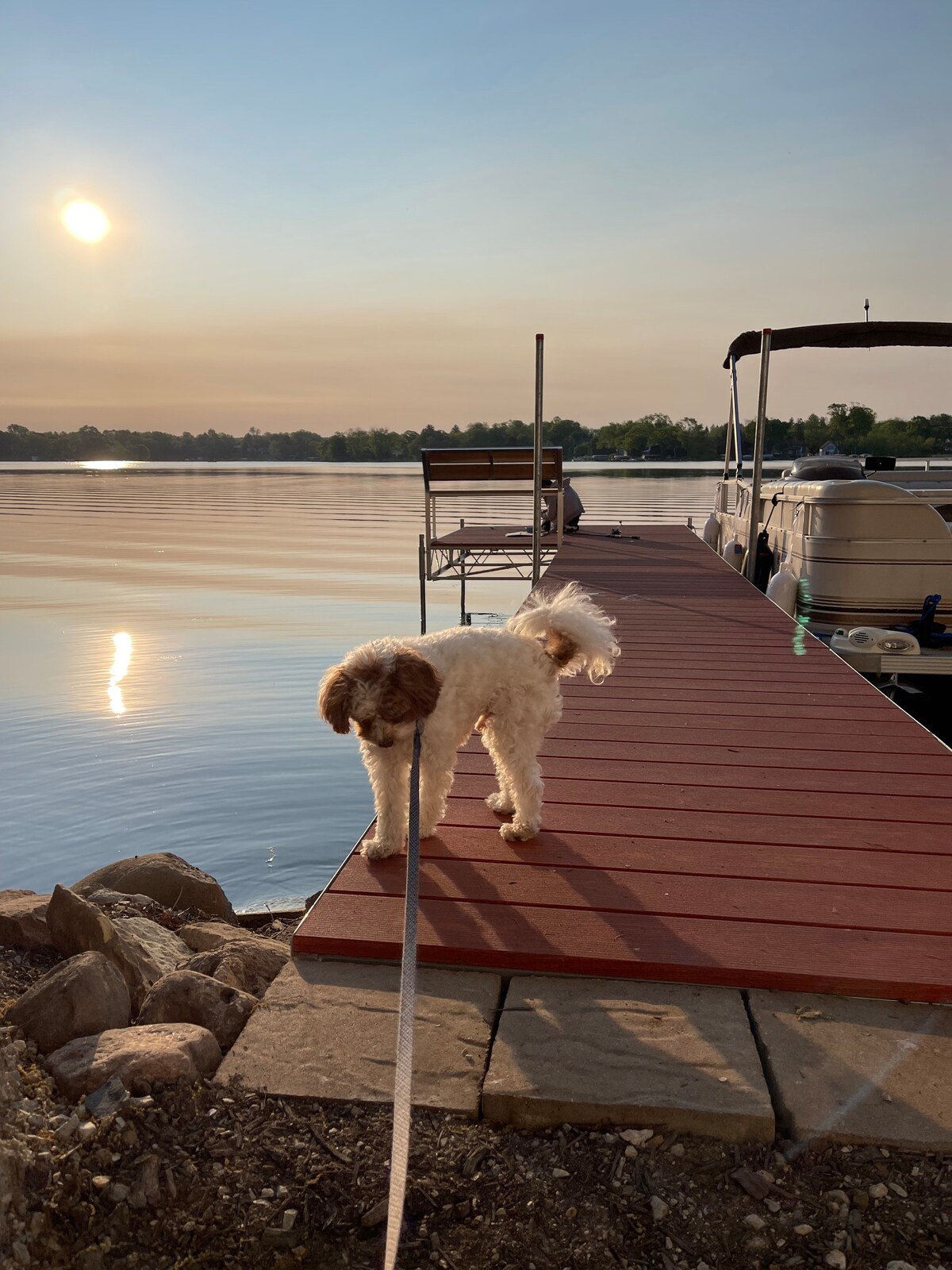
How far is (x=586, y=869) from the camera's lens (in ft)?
11.2

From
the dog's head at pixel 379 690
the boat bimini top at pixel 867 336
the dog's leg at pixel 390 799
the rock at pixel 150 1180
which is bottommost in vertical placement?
the rock at pixel 150 1180

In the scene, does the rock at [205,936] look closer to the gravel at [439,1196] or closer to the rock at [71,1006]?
the rock at [71,1006]

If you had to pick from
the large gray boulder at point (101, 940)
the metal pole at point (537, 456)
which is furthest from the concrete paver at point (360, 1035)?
the metal pole at point (537, 456)

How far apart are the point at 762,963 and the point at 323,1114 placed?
1.32m

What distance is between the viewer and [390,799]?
3.53 m

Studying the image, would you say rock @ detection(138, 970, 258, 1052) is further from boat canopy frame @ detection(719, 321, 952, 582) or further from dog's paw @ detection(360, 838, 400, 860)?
boat canopy frame @ detection(719, 321, 952, 582)

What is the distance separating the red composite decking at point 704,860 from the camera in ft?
9.21

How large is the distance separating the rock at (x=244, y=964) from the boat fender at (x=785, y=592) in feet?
20.7

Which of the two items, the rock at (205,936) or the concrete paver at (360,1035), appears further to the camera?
the rock at (205,936)

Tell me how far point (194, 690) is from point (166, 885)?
5405 mm

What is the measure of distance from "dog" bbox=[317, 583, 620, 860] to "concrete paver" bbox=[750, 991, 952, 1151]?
52.6 inches

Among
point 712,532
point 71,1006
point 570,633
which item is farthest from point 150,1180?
point 712,532

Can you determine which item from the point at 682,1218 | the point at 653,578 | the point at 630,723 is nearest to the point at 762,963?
the point at 682,1218

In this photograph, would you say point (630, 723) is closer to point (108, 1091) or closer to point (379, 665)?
point (379, 665)
